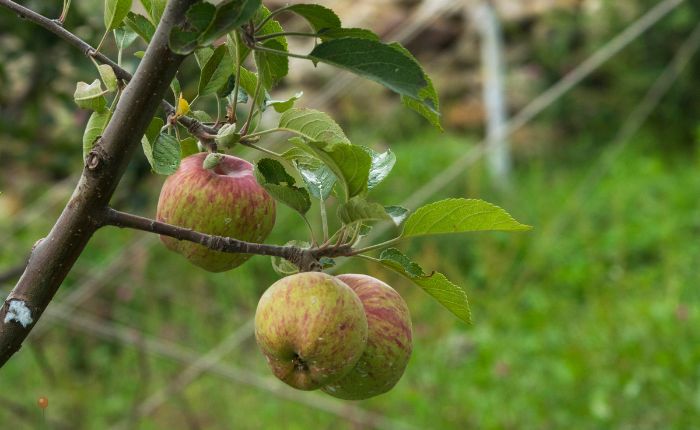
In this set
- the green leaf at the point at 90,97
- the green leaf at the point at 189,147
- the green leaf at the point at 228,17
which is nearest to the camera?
the green leaf at the point at 228,17

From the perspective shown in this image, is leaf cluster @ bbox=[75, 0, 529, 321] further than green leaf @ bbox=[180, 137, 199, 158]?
No

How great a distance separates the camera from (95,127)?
61 centimetres

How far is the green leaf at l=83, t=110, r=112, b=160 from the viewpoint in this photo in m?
0.61

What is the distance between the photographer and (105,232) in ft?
14.1

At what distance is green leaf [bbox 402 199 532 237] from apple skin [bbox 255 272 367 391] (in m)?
0.07

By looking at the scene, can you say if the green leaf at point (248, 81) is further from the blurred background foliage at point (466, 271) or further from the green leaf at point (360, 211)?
the blurred background foliage at point (466, 271)

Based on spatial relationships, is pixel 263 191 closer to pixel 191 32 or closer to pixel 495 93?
pixel 191 32

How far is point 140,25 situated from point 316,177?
0.51 ft

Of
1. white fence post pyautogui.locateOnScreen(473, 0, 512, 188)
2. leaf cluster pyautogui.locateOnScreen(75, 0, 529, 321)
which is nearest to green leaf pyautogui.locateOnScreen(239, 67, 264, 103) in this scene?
leaf cluster pyautogui.locateOnScreen(75, 0, 529, 321)

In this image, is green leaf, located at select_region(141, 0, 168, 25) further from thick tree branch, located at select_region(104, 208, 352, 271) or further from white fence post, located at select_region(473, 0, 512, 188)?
white fence post, located at select_region(473, 0, 512, 188)

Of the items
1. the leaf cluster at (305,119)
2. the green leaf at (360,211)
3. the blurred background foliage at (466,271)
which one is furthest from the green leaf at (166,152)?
the blurred background foliage at (466,271)

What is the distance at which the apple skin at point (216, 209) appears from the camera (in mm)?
633

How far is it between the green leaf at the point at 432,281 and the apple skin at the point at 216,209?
0.09 m

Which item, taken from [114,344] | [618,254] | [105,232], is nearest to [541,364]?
[618,254]
